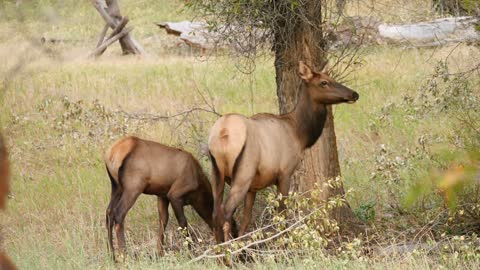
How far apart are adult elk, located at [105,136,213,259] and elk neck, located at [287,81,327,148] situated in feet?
4.17

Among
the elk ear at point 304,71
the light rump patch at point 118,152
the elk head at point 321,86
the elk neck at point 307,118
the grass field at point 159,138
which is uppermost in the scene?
the elk ear at point 304,71

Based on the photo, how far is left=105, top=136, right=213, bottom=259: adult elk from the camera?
1089cm

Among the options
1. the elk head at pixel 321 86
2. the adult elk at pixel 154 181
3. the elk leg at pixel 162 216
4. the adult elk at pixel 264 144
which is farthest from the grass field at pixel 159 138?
the elk head at pixel 321 86

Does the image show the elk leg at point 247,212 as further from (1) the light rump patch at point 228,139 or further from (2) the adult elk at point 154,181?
(1) the light rump patch at point 228,139

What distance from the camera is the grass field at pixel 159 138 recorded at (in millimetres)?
9195

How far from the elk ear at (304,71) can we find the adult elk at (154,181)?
5.16 feet

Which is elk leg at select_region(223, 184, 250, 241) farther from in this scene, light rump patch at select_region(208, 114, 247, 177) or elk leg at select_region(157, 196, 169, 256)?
elk leg at select_region(157, 196, 169, 256)

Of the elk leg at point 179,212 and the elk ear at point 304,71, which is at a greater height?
the elk ear at point 304,71

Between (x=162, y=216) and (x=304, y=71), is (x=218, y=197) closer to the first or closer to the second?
(x=162, y=216)

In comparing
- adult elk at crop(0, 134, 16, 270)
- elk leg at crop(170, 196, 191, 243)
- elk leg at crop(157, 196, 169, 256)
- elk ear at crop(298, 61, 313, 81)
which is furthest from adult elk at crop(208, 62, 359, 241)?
adult elk at crop(0, 134, 16, 270)

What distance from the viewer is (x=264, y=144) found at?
10.4 m

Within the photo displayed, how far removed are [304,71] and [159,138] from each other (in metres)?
5.78

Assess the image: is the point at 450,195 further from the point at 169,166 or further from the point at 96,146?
the point at 96,146

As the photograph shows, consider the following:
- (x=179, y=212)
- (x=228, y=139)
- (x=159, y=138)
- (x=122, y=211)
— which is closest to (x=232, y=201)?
(x=228, y=139)
